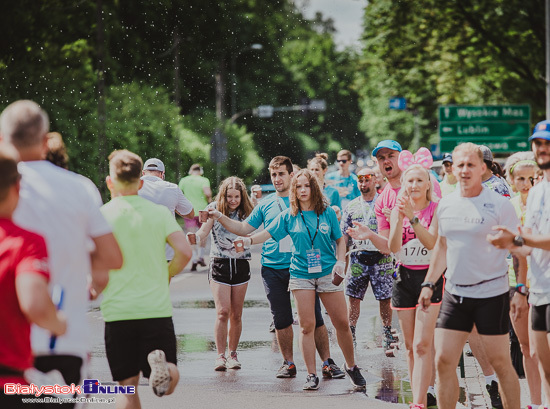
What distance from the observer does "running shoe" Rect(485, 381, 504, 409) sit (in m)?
7.78

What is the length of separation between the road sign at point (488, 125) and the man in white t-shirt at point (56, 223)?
24377mm

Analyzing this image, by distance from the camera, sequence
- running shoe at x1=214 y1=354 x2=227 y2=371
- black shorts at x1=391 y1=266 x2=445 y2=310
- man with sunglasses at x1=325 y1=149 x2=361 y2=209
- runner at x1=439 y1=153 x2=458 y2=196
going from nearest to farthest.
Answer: black shorts at x1=391 y1=266 x2=445 y2=310 < running shoe at x1=214 y1=354 x2=227 y2=371 < runner at x1=439 y1=153 x2=458 y2=196 < man with sunglasses at x1=325 y1=149 x2=361 y2=209

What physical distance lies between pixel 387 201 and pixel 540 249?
7.41 ft

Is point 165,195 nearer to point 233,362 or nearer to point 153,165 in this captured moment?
point 153,165

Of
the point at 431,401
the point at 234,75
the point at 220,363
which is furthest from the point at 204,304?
the point at 234,75

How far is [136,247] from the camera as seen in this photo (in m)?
5.87

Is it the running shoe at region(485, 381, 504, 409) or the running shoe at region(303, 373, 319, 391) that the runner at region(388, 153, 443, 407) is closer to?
the running shoe at region(485, 381, 504, 409)

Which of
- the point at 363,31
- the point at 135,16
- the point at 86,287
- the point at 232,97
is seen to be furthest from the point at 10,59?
the point at 232,97

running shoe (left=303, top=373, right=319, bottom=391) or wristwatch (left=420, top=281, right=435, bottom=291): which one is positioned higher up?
wristwatch (left=420, top=281, right=435, bottom=291)

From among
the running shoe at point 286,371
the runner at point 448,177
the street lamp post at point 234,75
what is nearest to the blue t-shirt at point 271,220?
the running shoe at point 286,371

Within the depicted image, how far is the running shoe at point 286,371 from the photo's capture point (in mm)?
9359

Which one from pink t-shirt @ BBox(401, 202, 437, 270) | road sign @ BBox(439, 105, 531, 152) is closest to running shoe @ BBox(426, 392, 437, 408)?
pink t-shirt @ BBox(401, 202, 437, 270)

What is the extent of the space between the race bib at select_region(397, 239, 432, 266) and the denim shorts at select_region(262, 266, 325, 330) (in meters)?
1.86

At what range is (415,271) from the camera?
7.54m
